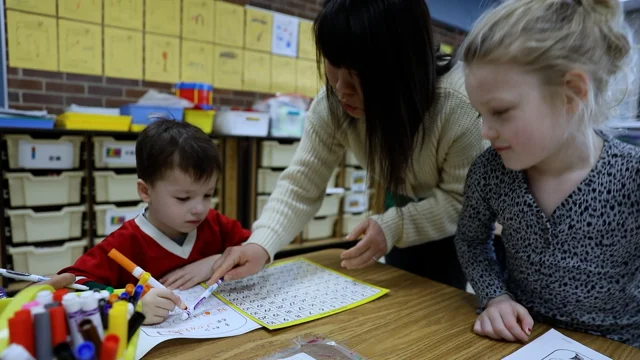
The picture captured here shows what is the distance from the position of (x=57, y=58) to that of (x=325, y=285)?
83.0 inches

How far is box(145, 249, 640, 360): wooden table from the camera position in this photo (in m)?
0.57

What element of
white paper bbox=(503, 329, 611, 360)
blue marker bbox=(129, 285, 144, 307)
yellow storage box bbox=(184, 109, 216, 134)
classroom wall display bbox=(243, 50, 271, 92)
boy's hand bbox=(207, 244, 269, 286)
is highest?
classroom wall display bbox=(243, 50, 271, 92)

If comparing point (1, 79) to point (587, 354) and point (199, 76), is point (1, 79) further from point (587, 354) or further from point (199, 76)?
point (587, 354)

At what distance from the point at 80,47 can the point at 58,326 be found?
233 centimetres

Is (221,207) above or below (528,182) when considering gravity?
below

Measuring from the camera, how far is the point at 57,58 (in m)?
2.21

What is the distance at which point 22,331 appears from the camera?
334mm

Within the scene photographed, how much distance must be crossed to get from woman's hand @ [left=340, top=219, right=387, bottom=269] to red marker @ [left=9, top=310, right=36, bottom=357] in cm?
65

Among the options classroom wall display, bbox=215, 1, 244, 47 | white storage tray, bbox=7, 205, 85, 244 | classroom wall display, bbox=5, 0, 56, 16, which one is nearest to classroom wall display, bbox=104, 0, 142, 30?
classroom wall display, bbox=5, 0, 56, 16

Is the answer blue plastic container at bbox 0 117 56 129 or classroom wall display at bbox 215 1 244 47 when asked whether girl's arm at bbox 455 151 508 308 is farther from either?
classroom wall display at bbox 215 1 244 47

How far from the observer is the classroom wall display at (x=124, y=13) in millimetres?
2309

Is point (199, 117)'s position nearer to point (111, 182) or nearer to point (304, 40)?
point (111, 182)

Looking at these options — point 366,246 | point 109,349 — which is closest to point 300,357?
point 109,349

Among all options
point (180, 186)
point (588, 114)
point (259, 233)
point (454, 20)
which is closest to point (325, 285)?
point (259, 233)
